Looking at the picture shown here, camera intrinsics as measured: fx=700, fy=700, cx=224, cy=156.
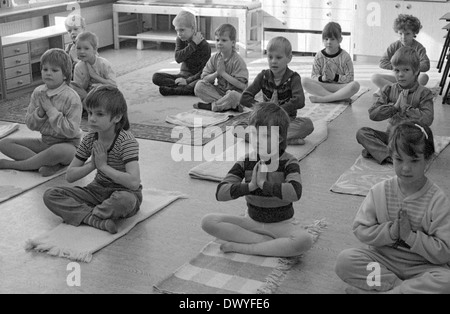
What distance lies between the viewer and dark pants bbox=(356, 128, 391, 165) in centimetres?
390

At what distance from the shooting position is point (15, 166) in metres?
3.82

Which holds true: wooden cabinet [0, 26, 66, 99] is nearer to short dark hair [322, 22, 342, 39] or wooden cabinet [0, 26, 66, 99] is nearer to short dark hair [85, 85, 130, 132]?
short dark hair [322, 22, 342, 39]

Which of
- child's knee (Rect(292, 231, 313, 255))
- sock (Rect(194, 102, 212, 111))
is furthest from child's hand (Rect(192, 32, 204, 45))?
child's knee (Rect(292, 231, 313, 255))

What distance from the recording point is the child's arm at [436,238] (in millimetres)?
2299

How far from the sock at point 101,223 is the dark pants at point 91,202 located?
2cm

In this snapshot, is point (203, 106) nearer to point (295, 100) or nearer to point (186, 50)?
point (186, 50)

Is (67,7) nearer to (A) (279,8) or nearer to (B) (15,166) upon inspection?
(A) (279,8)

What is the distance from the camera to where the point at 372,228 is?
7.89ft

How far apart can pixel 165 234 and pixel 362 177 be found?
1.21 metres

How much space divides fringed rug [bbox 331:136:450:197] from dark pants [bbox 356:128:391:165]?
4 cm

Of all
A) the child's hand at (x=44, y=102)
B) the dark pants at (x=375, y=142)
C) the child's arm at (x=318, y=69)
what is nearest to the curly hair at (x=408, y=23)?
the child's arm at (x=318, y=69)

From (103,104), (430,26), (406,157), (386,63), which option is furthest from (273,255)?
(430,26)

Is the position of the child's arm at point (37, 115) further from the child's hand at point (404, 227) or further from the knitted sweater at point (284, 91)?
the child's hand at point (404, 227)
